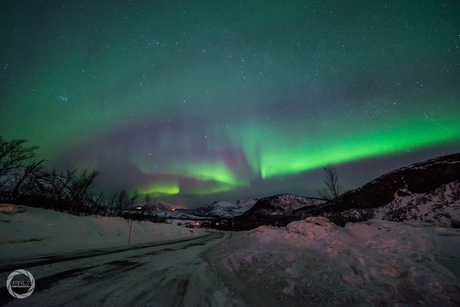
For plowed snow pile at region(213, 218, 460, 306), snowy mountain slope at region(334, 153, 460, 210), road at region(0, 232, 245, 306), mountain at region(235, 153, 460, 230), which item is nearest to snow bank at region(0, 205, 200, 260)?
road at region(0, 232, 245, 306)

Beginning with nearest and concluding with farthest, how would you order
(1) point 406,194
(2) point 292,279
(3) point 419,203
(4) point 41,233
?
(2) point 292,279 < (4) point 41,233 < (3) point 419,203 < (1) point 406,194

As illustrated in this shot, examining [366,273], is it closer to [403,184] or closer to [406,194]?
[406,194]

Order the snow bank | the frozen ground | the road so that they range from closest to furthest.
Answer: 1. the road
2. the frozen ground
3. the snow bank

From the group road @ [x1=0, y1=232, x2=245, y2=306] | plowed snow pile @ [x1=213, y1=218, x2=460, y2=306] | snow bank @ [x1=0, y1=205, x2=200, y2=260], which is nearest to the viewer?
road @ [x1=0, y1=232, x2=245, y2=306]

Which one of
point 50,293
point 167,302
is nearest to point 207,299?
point 167,302

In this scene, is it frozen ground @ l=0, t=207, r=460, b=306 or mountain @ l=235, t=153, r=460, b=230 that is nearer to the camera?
frozen ground @ l=0, t=207, r=460, b=306

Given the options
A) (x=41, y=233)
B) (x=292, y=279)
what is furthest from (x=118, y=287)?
(x=41, y=233)

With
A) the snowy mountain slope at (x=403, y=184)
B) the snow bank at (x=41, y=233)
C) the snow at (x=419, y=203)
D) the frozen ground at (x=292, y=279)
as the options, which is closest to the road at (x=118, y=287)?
the frozen ground at (x=292, y=279)

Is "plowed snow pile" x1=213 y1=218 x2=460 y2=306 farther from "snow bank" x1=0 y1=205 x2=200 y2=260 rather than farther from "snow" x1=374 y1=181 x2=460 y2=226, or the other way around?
"snow" x1=374 y1=181 x2=460 y2=226

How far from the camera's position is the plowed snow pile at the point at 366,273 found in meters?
4.45

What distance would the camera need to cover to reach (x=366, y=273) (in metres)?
5.51

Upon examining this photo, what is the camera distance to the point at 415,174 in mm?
101250

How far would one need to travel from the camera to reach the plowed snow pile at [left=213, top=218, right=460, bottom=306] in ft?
14.6

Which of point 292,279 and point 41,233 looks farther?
point 41,233
